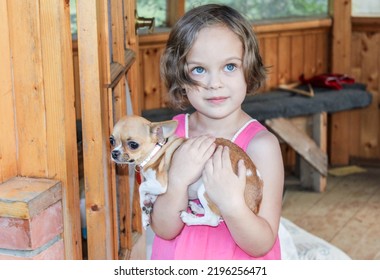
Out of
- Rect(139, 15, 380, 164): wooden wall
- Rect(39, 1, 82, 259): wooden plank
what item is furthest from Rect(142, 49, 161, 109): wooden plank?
Rect(39, 1, 82, 259): wooden plank

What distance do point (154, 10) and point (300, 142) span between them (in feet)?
4.17

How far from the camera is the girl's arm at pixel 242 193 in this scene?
4.81ft

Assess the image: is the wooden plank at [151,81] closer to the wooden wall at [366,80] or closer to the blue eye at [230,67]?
the wooden wall at [366,80]

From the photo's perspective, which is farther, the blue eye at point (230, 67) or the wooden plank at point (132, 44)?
the wooden plank at point (132, 44)

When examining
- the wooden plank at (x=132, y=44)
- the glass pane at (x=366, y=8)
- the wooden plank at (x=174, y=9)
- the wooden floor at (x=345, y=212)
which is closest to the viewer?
the wooden plank at (x=132, y=44)

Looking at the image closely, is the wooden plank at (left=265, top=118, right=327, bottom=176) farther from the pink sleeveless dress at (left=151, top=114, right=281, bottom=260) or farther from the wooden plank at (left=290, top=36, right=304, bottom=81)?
the pink sleeveless dress at (left=151, top=114, right=281, bottom=260)

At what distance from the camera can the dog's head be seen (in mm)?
1466

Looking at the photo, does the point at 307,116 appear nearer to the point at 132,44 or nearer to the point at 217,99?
the point at 132,44

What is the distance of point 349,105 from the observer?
495 centimetres

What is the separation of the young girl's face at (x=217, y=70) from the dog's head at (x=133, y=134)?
102mm

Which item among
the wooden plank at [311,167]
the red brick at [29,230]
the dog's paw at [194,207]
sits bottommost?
the wooden plank at [311,167]

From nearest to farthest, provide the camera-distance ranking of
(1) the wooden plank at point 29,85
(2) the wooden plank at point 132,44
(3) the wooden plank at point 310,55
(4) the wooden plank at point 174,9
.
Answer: (1) the wooden plank at point 29,85
(2) the wooden plank at point 132,44
(4) the wooden plank at point 174,9
(3) the wooden plank at point 310,55

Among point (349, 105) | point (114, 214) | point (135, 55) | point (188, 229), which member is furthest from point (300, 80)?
point (188, 229)

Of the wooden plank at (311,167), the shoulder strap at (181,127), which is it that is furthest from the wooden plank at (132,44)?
the wooden plank at (311,167)
